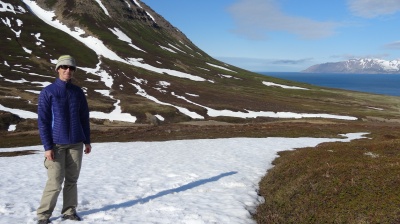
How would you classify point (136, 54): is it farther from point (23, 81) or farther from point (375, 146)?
point (375, 146)

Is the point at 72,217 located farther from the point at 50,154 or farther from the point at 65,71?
the point at 65,71

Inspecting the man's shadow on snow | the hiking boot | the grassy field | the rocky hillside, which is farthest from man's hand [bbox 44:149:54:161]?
the rocky hillside

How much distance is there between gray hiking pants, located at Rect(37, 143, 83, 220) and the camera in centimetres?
998

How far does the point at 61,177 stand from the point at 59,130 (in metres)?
1.47

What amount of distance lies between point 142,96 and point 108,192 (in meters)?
95.1

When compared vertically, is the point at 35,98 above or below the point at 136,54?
below

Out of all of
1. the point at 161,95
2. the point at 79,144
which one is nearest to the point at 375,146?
the point at 79,144

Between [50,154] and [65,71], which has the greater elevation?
[65,71]

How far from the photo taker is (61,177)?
1016cm

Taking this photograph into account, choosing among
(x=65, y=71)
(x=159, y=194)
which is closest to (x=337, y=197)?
(x=159, y=194)

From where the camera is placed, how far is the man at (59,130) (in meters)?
9.85

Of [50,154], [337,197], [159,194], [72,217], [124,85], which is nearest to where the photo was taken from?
[50,154]

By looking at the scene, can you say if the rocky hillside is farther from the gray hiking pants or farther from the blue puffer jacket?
the blue puffer jacket

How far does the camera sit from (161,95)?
11244cm
